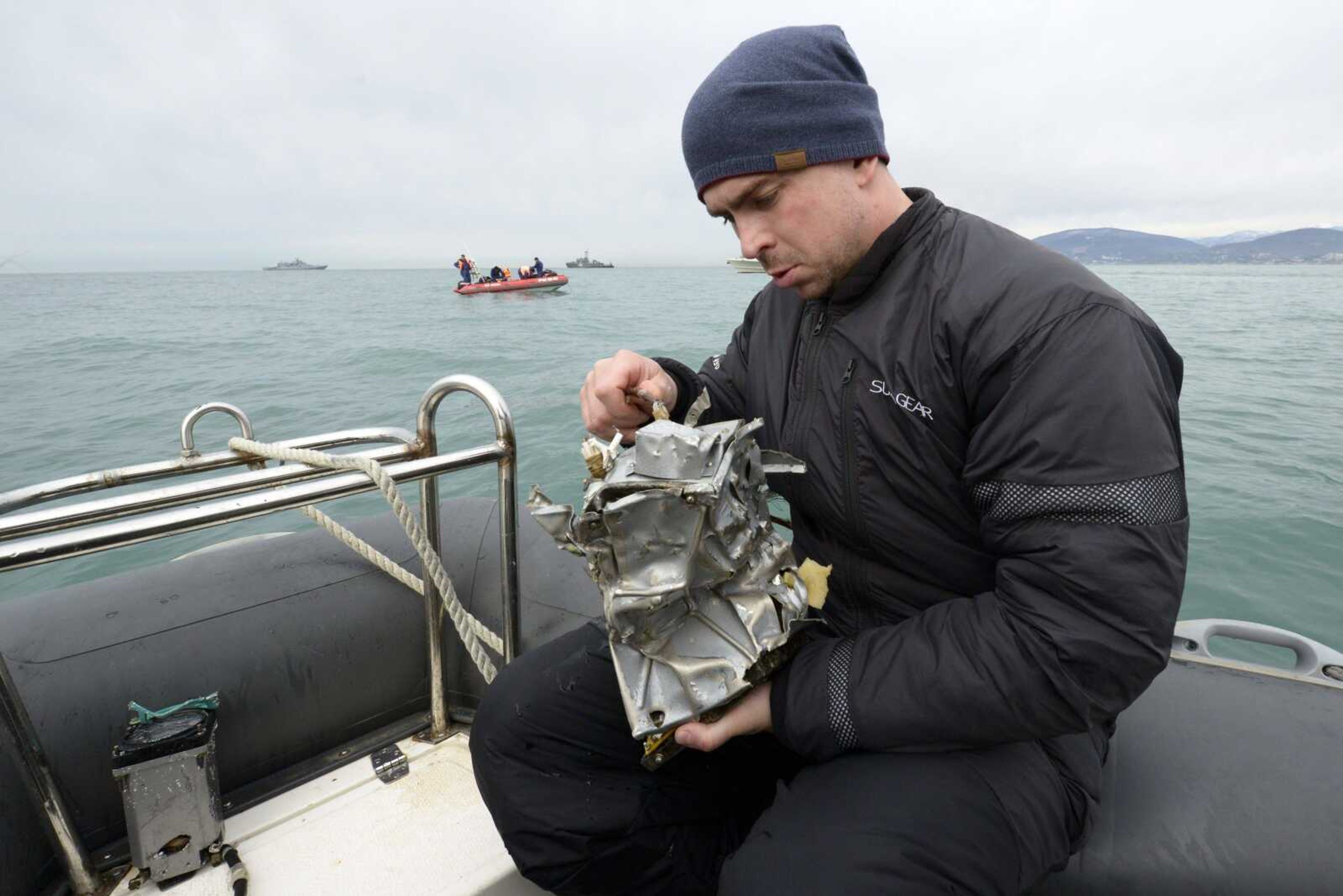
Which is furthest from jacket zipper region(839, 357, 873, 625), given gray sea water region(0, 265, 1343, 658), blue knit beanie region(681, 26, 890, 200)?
gray sea water region(0, 265, 1343, 658)

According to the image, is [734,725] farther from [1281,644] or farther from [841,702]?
[1281,644]

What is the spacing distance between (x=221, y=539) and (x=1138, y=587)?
20.0 ft

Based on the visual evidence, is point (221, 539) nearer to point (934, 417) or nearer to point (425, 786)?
point (425, 786)

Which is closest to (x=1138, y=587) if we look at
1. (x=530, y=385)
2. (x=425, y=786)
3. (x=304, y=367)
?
(x=425, y=786)

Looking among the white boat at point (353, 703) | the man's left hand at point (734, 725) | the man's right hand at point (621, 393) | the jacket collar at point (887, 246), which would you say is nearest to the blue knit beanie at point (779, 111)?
the jacket collar at point (887, 246)

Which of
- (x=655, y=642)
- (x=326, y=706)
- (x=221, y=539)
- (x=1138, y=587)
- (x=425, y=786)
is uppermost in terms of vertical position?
(x=1138, y=587)

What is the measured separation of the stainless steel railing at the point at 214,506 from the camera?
1.15 metres

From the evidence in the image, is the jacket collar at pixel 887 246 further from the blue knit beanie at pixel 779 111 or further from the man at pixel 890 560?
the blue knit beanie at pixel 779 111

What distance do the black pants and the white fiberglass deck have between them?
282 mm

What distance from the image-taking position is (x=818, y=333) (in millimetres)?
1271

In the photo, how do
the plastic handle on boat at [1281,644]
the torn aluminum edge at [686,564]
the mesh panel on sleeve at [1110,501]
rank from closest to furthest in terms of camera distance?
the mesh panel on sleeve at [1110,501], the torn aluminum edge at [686,564], the plastic handle on boat at [1281,644]

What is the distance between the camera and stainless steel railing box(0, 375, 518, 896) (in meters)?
1.15

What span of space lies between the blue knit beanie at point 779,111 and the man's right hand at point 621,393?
41cm

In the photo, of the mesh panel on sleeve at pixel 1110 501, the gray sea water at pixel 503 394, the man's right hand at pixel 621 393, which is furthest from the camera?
the gray sea water at pixel 503 394
